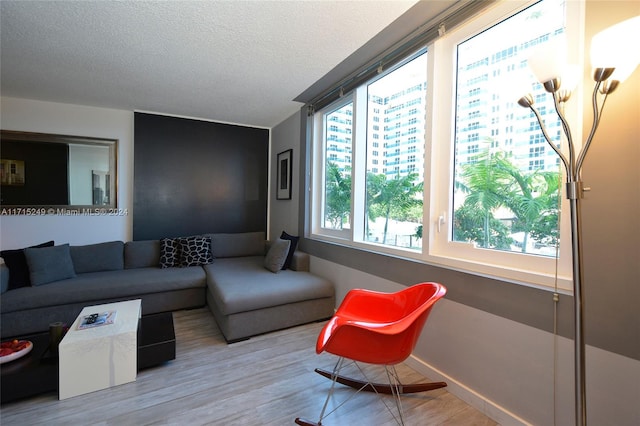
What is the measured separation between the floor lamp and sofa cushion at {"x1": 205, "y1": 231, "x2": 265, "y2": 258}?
366 centimetres

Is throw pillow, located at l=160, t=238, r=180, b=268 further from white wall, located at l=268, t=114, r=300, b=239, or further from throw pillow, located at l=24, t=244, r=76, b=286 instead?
white wall, located at l=268, t=114, r=300, b=239

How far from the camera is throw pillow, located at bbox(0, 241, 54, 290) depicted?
102 inches

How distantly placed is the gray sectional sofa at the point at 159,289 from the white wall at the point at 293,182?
75 cm

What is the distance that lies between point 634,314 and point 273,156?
13.7 ft

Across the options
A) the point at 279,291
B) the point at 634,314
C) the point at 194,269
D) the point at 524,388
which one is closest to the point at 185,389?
the point at 279,291

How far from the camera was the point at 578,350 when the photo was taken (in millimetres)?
1081

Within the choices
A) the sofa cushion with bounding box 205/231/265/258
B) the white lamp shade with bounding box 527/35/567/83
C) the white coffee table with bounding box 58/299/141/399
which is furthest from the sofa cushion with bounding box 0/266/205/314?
the white lamp shade with bounding box 527/35/567/83

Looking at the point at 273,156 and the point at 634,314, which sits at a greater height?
the point at 273,156

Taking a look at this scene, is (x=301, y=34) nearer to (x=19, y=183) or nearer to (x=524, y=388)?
(x=524, y=388)

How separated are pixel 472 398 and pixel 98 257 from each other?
152 inches

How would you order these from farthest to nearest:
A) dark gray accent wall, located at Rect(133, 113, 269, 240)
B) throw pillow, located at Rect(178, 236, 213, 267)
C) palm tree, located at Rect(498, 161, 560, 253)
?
1. dark gray accent wall, located at Rect(133, 113, 269, 240)
2. throw pillow, located at Rect(178, 236, 213, 267)
3. palm tree, located at Rect(498, 161, 560, 253)

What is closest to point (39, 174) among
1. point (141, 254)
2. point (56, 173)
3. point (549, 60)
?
point (56, 173)

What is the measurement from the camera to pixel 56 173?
3461 millimetres

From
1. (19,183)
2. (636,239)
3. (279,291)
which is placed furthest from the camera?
(19,183)
